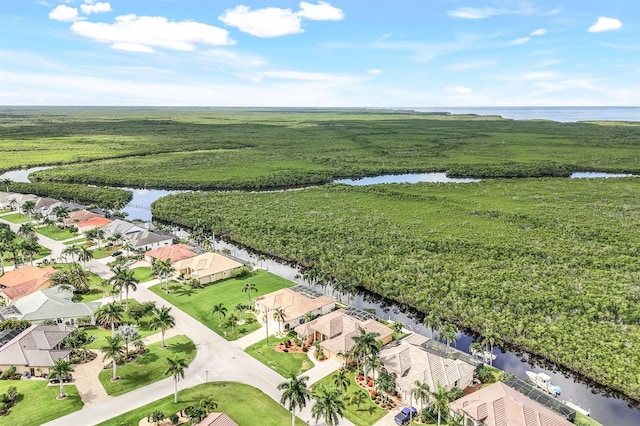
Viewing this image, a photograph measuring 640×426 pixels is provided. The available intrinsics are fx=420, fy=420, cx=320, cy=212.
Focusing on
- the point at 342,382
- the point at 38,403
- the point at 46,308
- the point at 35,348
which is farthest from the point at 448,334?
the point at 46,308

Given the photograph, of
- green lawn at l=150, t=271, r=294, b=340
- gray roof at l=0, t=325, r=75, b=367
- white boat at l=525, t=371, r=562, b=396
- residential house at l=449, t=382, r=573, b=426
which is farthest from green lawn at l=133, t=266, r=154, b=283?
white boat at l=525, t=371, r=562, b=396

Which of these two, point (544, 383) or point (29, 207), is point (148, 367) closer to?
point (544, 383)

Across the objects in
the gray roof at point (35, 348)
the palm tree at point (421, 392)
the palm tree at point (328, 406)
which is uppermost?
the palm tree at point (328, 406)

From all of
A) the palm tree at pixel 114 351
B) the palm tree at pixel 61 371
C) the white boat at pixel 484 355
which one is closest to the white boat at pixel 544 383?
the white boat at pixel 484 355

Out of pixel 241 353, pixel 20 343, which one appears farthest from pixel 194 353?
pixel 20 343

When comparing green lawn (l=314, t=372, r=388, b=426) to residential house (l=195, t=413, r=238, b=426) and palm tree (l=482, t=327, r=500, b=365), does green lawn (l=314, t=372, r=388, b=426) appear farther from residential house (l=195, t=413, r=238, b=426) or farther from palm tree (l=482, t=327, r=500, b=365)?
palm tree (l=482, t=327, r=500, b=365)

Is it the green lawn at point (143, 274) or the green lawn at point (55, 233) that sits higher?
the green lawn at point (55, 233)

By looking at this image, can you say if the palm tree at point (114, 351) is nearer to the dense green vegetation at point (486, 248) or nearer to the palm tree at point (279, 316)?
the palm tree at point (279, 316)
